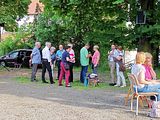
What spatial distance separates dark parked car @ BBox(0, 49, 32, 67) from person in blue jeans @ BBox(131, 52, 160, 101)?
25414 millimetres

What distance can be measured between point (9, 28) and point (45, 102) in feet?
93.9

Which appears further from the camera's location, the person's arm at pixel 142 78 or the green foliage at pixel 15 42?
the green foliage at pixel 15 42

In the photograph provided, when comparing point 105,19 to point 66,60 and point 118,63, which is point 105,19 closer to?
point 118,63

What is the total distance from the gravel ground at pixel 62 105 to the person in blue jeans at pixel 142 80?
64 cm

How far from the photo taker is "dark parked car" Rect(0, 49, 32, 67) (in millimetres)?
37031

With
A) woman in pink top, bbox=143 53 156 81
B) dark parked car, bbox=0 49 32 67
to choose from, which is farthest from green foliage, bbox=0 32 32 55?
woman in pink top, bbox=143 53 156 81

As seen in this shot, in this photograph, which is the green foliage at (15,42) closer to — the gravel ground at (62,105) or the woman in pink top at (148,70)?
the gravel ground at (62,105)

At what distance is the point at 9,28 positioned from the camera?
1631 inches

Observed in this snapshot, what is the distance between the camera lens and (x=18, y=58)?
123ft

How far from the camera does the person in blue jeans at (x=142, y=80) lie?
11.6 metres

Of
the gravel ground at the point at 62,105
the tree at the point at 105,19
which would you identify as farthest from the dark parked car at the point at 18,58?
the gravel ground at the point at 62,105

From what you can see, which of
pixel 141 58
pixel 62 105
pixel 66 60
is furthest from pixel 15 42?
pixel 141 58

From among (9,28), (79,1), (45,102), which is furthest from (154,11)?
(9,28)

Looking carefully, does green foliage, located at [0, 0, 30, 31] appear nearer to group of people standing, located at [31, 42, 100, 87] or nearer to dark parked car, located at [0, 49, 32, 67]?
dark parked car, located at [0, 49, 32, 67]
